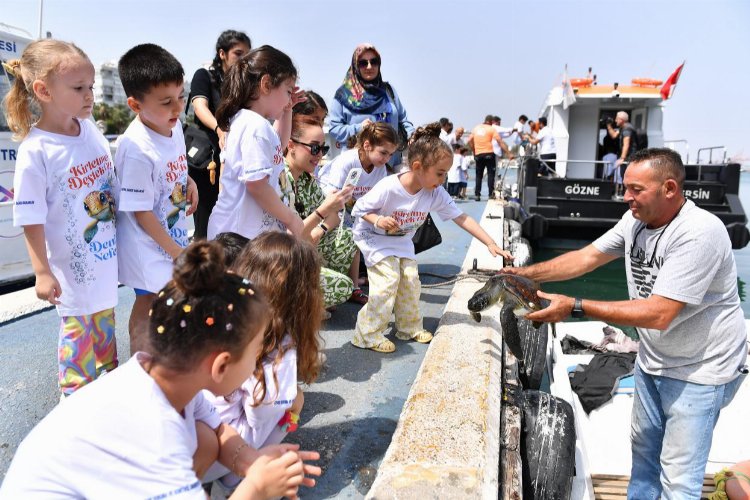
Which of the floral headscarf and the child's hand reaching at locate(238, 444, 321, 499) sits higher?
the floral headscarf

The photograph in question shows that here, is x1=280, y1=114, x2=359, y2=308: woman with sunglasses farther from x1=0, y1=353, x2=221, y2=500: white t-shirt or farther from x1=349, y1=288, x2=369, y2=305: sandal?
x1=0, y1=353, x2=221, y2=500: white t-shirt

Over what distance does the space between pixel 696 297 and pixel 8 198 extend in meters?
6.82

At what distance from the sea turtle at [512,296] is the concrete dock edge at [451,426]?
25 centimetres

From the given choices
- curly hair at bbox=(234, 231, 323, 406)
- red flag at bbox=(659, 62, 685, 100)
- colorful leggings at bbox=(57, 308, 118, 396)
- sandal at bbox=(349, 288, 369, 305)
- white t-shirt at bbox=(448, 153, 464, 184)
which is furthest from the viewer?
white t-shirt at bbox=(448, 153, 464, 184)

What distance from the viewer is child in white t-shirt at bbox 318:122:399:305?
4.36m

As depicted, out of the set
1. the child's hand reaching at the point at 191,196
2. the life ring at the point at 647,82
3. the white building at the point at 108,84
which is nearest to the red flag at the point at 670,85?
the life ring at the point at 647,82

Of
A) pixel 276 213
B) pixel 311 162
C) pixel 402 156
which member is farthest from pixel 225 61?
pixel 402 156

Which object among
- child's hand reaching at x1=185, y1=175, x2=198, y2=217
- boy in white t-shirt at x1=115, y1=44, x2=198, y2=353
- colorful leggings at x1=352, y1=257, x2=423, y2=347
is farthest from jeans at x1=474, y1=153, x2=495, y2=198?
boy in white t-shirt at x1=115, y1=44, x2=198, y2=353

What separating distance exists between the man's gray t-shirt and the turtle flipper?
2670 millimetres

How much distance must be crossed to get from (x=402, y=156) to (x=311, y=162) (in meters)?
1.55

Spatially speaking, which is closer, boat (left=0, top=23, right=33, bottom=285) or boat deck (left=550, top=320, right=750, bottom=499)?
boat deck (left=550, top=320, right=750, bottom=499)

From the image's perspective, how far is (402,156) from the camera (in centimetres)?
546

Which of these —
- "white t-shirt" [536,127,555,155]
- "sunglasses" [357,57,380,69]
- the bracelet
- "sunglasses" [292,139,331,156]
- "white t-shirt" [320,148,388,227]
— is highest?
"white t-shirt" [536,127,555,155]

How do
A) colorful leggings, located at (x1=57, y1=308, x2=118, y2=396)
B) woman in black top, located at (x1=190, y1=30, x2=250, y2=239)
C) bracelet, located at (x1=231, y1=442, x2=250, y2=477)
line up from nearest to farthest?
bracelet, located at (x1=231, y1=442, x2=250, y2=477)
colorful leggings, located at (x1=57, y1=308, x2=118, y2=396)
woman in black top, located at (x1=190, y1=30, x2=250, y2=239)
